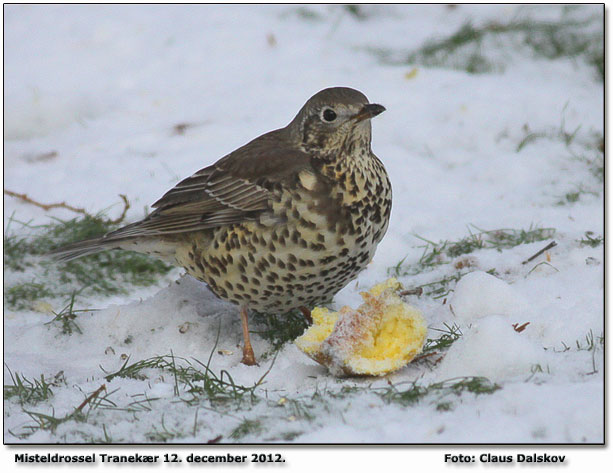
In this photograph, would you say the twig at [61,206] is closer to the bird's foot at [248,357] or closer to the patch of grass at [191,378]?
the patch of grass at [191,378]

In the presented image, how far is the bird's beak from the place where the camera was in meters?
4.17

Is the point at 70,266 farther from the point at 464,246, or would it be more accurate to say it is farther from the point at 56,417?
the point at 464,246

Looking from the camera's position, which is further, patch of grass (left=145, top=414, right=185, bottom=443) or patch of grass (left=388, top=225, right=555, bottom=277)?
patch of grass (left=388, top=225, right=555, bottom=277)

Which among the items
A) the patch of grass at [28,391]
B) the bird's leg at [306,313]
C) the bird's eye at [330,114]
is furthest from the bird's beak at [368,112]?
the patch of grass at [28,391]

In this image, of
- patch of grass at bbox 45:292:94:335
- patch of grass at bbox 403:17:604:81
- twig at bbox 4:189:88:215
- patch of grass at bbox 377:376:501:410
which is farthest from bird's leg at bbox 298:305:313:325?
patch of grass at bbox 403:17:604:81

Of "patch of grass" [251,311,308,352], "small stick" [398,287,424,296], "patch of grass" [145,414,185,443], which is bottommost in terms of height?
"patch of grass" [251,311,308,352]

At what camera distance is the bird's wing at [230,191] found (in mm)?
4293

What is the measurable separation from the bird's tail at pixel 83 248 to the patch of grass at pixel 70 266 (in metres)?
0.35

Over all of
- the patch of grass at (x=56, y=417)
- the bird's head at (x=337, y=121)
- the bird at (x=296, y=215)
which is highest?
the bird's head at (x=337, y=121)

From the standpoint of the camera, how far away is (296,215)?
414 cm

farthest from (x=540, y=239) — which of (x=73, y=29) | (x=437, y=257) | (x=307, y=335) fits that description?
(x=73, y=29)

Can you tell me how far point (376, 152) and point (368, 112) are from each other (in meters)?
2.76

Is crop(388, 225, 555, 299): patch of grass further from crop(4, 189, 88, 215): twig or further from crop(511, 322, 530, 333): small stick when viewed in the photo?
crop(4, 189, 88, 215): twig

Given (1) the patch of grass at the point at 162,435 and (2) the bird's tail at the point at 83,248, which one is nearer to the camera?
(1) the patch of grass at the point at 162,435
